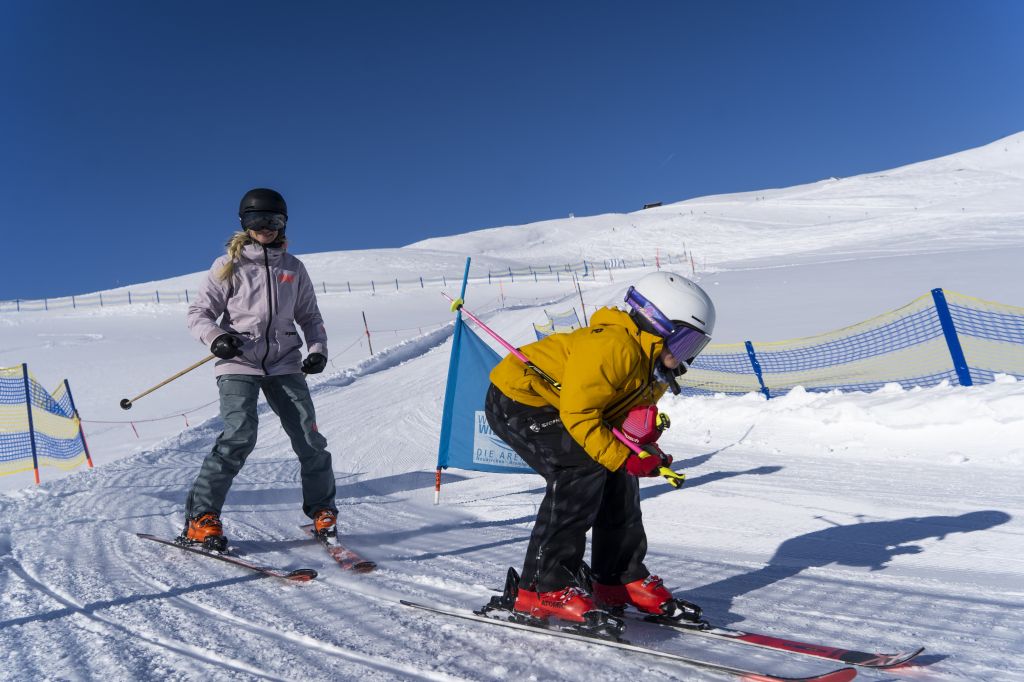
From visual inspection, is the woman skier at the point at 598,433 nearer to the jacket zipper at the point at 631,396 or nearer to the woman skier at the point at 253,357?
the jacket zipper at the point at 631,396

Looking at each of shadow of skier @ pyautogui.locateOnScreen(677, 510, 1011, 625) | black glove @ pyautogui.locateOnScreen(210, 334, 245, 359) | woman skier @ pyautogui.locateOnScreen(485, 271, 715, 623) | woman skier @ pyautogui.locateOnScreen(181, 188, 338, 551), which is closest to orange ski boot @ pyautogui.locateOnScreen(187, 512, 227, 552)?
woman skier @ pyautogui.locateOnScreen(181, 188, 338, 551)

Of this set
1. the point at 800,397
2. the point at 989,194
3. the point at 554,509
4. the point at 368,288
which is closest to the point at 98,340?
the point at 368,288

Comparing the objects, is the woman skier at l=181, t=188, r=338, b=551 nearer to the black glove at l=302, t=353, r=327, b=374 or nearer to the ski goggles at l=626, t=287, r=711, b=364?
the black glove at l=302, t=353, r=327, b=374

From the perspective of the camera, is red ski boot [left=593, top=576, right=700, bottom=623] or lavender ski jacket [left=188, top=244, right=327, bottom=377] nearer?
red ski boot [left=593, top=576, right=700, bottom=623]

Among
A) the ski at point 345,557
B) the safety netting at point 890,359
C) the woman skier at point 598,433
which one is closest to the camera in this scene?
the woman skier at point 598,433

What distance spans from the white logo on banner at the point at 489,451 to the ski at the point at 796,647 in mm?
3440

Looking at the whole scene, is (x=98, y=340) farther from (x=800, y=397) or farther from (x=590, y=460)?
(x=590, y=460)

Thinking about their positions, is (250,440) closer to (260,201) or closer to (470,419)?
(260,201)

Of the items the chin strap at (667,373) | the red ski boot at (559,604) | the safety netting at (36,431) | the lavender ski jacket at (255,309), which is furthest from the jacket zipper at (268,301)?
the safety netting at (36,431)

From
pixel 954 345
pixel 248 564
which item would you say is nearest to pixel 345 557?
pixel 248 564

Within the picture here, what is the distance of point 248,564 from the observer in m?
3.90

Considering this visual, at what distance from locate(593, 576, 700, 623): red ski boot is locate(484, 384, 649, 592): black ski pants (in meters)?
0.03

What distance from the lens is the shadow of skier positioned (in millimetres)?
3656

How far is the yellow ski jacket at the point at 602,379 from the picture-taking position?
8.99 feet
